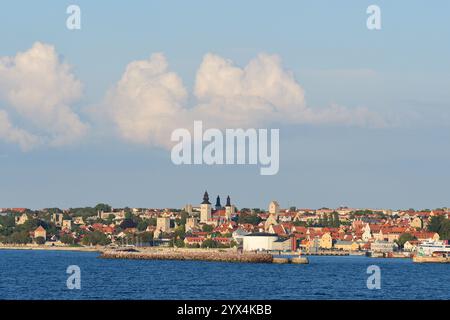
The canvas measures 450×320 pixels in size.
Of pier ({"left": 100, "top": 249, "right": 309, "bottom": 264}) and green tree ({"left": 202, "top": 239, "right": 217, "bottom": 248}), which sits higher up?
green tree ({"left": 202, "top": 239, "right": 217, "bottom": 248})

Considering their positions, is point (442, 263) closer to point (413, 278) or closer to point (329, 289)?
point (413, 278)

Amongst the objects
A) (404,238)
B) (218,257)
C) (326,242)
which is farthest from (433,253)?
(326,242)

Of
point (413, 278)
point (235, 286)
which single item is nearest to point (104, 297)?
point (235, 286)

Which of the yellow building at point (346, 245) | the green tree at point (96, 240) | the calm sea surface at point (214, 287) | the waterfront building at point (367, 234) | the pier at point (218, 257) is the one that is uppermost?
the waterfront building at point (367, 234)

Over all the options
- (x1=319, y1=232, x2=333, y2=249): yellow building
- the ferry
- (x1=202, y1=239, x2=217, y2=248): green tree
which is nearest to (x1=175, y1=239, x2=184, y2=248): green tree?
(x1=202, y1=239, x2=217, y2=248): green tree

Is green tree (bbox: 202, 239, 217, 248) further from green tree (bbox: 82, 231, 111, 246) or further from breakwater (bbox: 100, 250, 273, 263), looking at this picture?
breakwater (bbox: 100, 250, 273, 263)

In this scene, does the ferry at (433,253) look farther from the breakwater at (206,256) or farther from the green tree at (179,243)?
the green tree at (179,243)

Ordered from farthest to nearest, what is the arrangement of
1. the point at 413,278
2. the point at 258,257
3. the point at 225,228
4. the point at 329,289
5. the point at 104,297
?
the point at 225,228
the point at 258,257
the point at 413,278
the point at 329,289
the point at 104,297

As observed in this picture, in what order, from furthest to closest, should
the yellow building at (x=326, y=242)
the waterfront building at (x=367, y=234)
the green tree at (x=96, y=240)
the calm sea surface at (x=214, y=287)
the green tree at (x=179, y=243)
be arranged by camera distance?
the green tree at (x=96, y=240), the waterfront building at (x=367, y=234), the green tree at (x=179, y=243), the yellow building at (x=326, y=242), the calm sea surface at (x=214, y=287)

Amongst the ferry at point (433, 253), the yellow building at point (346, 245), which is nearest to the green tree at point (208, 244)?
the yellow building at point (346, 245)

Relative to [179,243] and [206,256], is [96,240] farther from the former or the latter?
[206,256]
